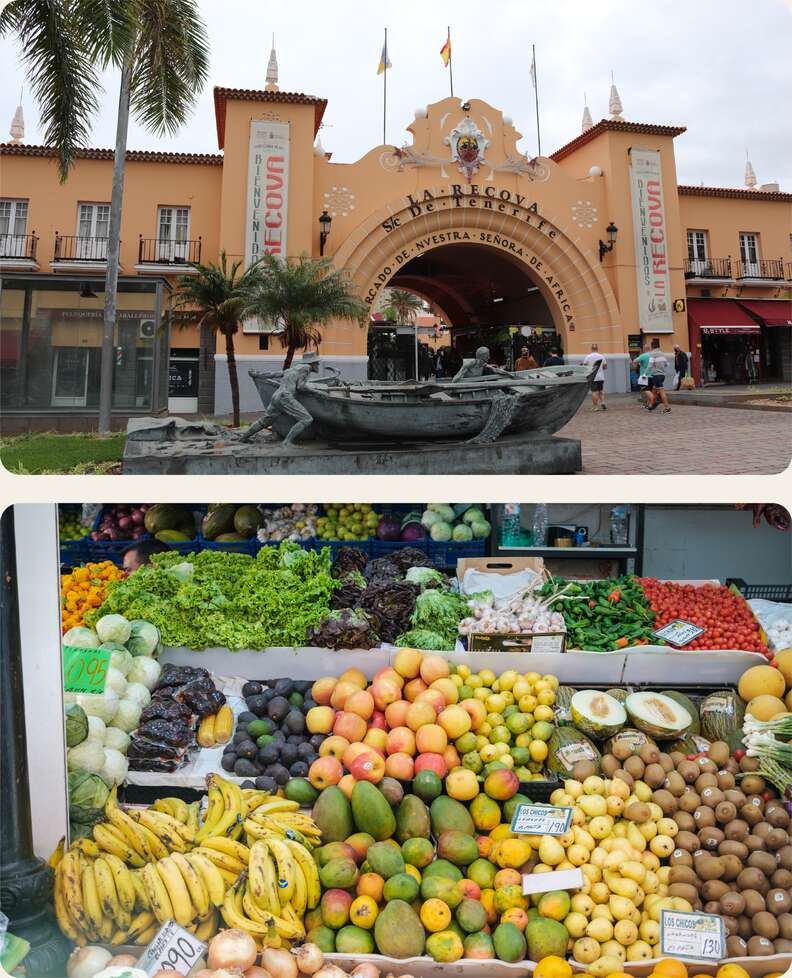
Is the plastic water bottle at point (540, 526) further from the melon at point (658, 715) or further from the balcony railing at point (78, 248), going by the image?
the balcony railing at point (78, 248)

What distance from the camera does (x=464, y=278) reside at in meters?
20.4

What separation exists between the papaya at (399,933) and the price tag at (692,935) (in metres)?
0.97

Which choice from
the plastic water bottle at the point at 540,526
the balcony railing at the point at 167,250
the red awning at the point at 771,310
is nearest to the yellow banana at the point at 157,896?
the plastic water bottle at the point at 540,526

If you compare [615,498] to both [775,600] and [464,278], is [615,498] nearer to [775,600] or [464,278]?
[775,600]

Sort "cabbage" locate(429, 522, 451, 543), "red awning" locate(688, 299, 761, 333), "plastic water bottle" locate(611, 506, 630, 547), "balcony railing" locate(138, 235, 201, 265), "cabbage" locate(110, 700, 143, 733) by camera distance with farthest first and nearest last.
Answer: "red awning" locate(688, 299, 761, 333) < "balcony railing" locate(138, 235, 201, 265) < "plastic water bottle" locate(611, 506, 630, 547) < "cabbage" locate(429, 522, 451, 543) < "cabbage" locate(110, 700, 143, 733)

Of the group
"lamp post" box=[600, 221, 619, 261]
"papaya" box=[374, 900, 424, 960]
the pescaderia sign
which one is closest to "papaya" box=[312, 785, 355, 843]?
"papaya" box=[374, 900, 424, 960]

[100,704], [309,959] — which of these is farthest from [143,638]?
[309,959]

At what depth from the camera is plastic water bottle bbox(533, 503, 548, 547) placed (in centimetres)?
539

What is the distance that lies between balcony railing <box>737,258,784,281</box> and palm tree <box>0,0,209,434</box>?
1315 centimetres

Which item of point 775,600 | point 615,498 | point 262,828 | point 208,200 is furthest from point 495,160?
point 262,828

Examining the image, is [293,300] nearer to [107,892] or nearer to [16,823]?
[16,823]

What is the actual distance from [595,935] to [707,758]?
3.30 ft

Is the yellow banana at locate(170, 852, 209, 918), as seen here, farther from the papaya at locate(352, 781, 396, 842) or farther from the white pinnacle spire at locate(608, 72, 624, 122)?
the white pinnacle spire at locate(608, 72, 624, 122)

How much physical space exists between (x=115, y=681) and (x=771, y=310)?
1743 cm
